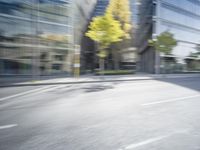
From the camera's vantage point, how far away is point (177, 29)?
34688 millimetres

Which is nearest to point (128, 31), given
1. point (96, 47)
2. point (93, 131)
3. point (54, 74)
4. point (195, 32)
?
point (96, 47)

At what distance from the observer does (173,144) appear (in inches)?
172

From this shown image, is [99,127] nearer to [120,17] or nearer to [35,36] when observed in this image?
[35,36]

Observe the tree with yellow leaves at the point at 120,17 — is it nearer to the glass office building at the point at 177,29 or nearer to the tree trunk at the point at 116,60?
the tree trunk at the point at 116,60

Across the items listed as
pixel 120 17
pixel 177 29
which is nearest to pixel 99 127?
pixel 120 17

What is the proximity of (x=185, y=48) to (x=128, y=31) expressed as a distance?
416 inches

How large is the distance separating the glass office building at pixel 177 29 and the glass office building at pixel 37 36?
1360 cm

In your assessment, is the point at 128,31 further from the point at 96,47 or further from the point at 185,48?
the point at 185,48

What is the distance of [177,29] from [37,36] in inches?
926

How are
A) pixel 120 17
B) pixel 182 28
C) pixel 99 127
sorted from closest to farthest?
pixel 99 127 → pixel 120 17 → pixel 182 28

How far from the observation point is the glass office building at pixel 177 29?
1268 inches

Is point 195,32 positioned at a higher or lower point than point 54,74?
higher

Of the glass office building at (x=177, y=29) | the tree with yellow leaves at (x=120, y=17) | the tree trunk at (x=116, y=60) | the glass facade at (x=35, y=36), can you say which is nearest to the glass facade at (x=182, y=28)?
the glass office building at (x=177, y=29)

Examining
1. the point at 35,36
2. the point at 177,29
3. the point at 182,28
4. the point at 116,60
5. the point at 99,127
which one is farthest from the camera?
the point at 182,28
